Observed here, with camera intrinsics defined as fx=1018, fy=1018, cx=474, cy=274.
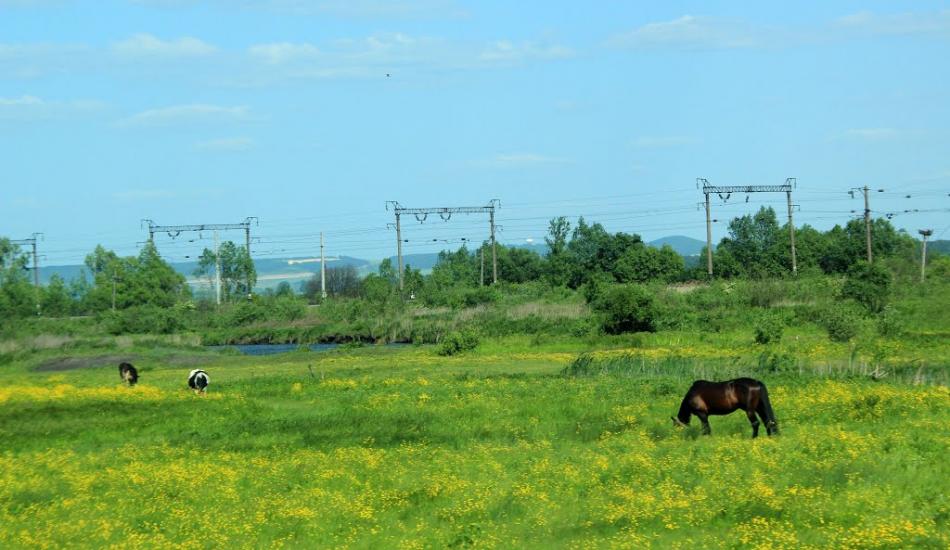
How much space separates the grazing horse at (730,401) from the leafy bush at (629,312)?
39.0m

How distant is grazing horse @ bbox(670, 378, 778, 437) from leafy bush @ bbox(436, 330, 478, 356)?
1372 inches

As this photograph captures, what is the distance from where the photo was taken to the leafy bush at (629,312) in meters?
64.8

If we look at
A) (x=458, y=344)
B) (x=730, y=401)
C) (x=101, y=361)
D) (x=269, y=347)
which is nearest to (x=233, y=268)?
(x=269, y=347)

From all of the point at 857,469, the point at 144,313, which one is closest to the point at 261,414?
the point at 857,469

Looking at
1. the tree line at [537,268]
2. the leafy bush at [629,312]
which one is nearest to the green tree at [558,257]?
the tree line at [537,268]

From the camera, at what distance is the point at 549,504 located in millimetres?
18188

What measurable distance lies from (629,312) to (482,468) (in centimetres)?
4428

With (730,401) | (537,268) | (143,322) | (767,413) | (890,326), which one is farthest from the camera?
(537,268)

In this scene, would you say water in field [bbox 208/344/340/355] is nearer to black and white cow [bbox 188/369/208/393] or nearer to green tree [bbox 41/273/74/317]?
black and white cow [bbox 188/369/208/393]

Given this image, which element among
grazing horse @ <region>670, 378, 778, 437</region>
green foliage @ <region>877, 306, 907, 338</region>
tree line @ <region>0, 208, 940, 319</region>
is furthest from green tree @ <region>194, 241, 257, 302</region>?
grazing horse @ <region>670, 378, 778, 437</region>

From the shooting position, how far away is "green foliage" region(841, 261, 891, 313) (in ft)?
211

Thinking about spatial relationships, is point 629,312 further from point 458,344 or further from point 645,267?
point 645,267

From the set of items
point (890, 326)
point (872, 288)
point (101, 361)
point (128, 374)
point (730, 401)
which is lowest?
point (101, 361)

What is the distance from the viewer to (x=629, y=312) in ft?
212
